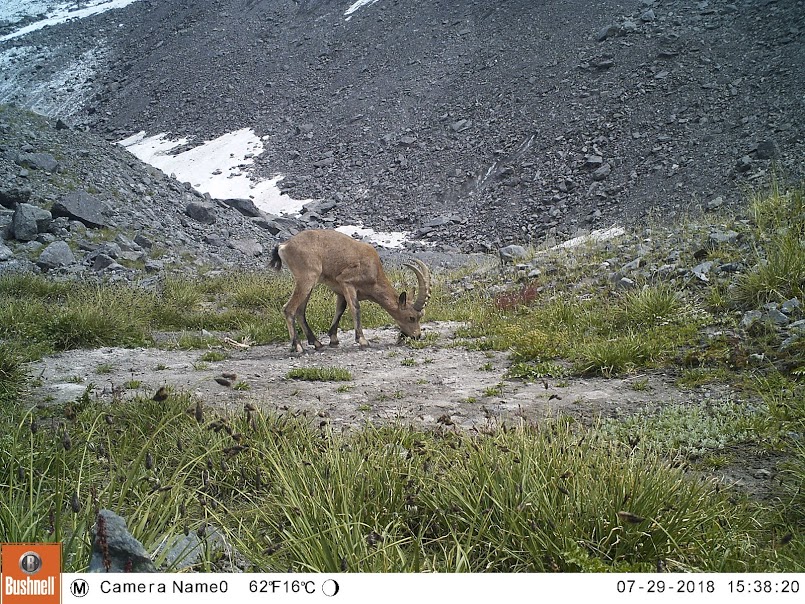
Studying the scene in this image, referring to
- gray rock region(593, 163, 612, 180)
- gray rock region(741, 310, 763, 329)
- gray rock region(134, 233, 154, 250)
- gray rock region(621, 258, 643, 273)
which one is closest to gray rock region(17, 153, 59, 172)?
gray rock region(134, 233, 154, 250)

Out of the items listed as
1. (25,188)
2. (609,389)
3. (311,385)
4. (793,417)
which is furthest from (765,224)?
(25,188)

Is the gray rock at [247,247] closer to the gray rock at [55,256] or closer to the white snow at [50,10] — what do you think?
the gray rock at [55,256]

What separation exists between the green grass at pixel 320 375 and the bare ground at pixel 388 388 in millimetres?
134

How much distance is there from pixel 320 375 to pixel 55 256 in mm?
12645

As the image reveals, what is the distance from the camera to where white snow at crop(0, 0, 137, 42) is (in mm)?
69438

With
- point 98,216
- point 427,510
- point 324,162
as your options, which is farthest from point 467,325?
point 324,162

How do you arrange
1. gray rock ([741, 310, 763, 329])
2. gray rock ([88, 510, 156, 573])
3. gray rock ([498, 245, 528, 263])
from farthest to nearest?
gray rock ([498, 245, 528, 263]) → gray rock ([741, 310, 763, 329]) → gray rock ([88, 510, 156, 573])

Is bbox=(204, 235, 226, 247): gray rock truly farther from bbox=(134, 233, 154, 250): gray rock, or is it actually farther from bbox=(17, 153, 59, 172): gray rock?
bbox=(17, 153, 59, 172): gray rock

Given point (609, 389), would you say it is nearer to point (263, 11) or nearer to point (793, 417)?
point (793, 417)

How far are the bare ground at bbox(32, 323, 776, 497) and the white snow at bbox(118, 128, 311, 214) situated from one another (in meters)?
24.8

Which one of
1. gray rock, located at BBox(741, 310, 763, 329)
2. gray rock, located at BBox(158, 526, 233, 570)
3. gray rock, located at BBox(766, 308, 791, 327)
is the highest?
gray rock, located at BBox(158, 526, 233, 570)

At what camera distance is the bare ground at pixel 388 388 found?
6090 mm

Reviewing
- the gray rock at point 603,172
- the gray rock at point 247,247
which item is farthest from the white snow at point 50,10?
the gray rock at point 603,172
